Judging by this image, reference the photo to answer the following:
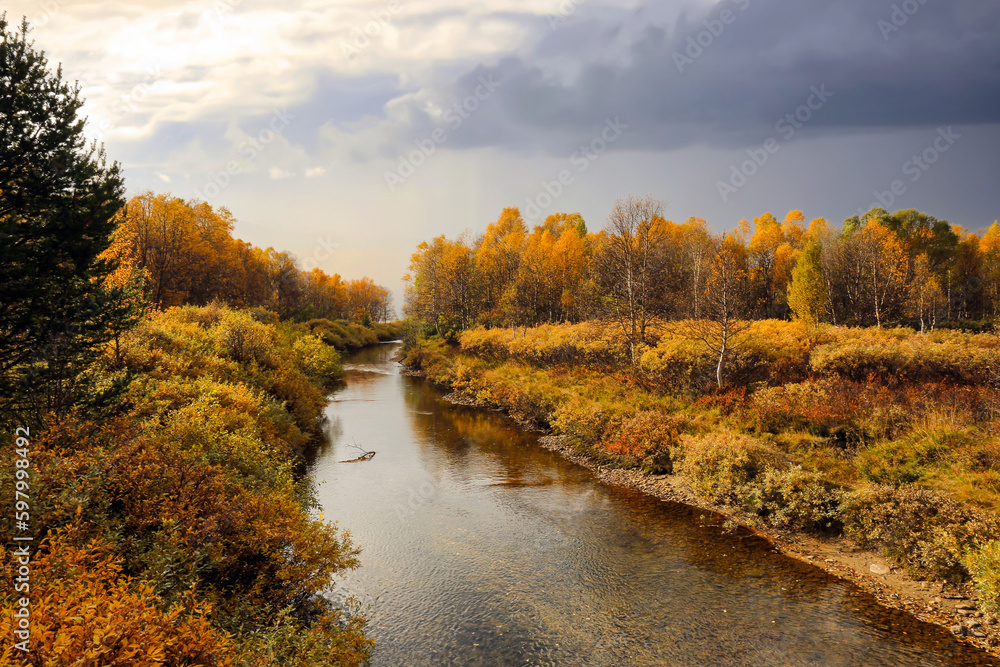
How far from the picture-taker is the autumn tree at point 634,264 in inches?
1184

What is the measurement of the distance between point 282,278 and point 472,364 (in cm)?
5379

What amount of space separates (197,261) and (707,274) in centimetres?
5355

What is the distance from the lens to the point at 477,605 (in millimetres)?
11414

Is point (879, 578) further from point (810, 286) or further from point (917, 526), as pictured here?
point (810, 286)

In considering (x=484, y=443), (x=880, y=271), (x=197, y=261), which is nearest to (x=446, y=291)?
(x=197, y=261)

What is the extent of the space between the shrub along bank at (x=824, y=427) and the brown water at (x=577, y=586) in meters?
1.97

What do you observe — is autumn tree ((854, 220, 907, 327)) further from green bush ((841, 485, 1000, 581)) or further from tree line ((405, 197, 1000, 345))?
green bush ((841, 485, 1000, 581))

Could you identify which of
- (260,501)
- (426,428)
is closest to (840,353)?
(426,428)

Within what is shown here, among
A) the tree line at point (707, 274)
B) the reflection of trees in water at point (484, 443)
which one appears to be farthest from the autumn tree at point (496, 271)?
the reflection of trees in water at point (484, 443)

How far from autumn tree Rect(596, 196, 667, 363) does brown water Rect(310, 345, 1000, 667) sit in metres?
14.1

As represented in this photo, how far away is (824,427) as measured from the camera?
18.3 m

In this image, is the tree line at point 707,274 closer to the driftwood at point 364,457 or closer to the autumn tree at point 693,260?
the autumn tree at point 693,260

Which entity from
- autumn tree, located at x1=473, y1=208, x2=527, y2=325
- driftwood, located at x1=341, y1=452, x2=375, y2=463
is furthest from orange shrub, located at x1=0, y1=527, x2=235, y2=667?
autumn tree, located at x1=473, y1=208, x2=527, y2=325

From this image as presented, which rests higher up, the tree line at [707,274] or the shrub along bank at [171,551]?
the tree line at [707,274]
